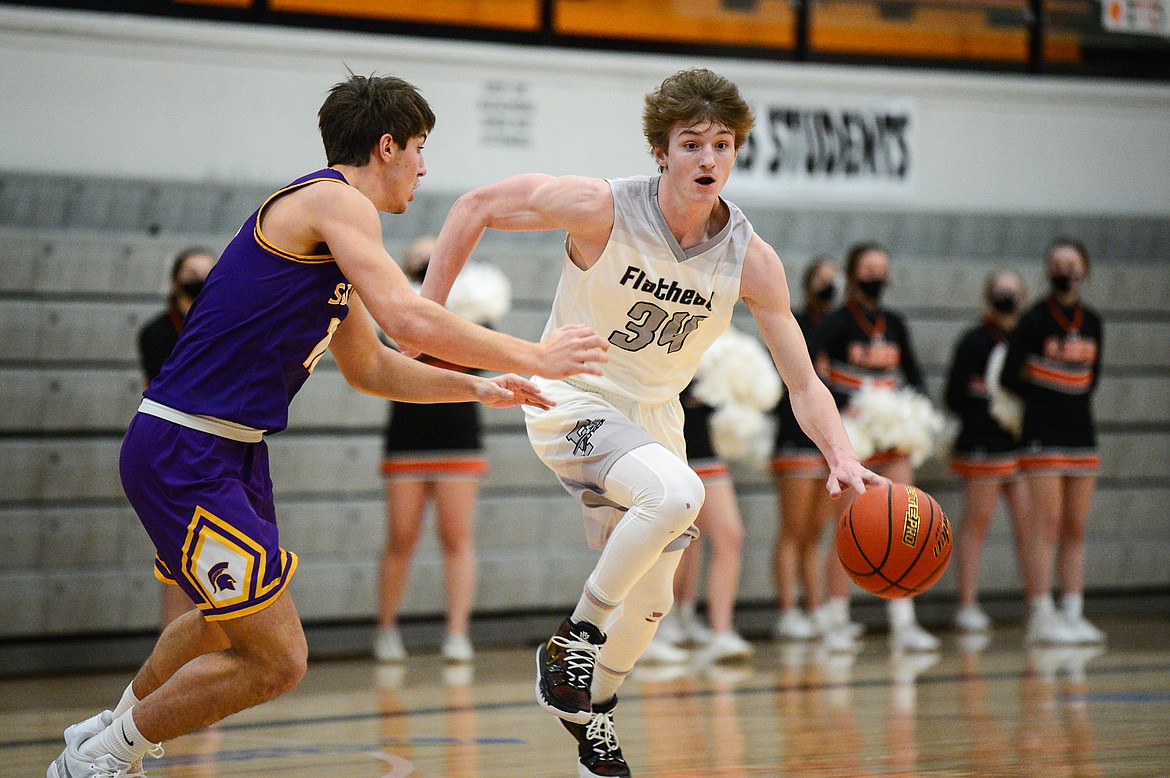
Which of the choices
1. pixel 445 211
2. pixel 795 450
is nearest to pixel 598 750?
pixel 795 450

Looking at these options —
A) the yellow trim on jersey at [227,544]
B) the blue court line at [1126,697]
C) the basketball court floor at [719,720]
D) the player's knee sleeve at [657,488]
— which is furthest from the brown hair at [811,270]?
the yellow trim on jersey at [227,544]

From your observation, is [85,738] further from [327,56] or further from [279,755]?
[327,56]

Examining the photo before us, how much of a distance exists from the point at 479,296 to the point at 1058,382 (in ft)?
11.0

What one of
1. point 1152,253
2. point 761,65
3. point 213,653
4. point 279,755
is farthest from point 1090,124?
point 213,653

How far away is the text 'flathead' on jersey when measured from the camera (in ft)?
14.1

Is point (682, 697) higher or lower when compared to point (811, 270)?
lower

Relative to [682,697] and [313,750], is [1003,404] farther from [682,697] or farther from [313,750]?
[313,750]

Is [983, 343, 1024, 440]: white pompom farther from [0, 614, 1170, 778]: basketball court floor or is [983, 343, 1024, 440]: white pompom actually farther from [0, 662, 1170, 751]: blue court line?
[0, 662, 1170, 751]: blue court line

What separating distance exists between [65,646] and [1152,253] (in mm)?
7766

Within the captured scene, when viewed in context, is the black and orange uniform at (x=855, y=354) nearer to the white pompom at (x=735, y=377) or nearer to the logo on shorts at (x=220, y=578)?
the white pompom at (x=735, y=377)

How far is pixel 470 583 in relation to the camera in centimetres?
773

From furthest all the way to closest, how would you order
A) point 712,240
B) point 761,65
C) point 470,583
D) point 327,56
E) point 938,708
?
point 761,65 < point 327,56 < point 470,583 < point 938,708 < point 712,240

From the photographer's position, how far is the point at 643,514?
4.09 metres

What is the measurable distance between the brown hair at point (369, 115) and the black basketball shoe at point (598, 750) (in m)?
1.66
